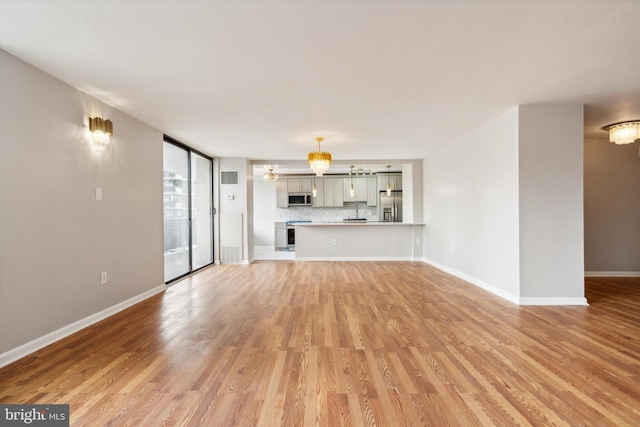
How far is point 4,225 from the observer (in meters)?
2.31

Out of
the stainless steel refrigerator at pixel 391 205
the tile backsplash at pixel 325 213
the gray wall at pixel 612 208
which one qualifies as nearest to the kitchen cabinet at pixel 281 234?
the tile backsplash at pixel 325 213

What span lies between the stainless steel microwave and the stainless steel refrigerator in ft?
7.42

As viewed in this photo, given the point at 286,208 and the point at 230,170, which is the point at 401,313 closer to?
the point at 230,170

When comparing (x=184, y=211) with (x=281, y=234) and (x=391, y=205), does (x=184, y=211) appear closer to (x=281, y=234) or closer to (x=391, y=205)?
(x=281, y=234)

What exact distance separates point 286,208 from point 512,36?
8.37 metres

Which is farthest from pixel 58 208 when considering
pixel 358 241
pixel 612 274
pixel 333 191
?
pixel 612 274

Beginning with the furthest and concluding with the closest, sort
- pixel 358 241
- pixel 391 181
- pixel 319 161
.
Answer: pixel 391 181 < pixel 358 241 < pixel 319 161

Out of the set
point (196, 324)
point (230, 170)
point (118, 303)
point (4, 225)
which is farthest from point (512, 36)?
point (230, 170)

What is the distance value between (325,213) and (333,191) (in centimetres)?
89

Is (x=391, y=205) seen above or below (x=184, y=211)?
above

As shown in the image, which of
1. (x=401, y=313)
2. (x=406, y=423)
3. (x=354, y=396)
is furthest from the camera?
(x=401, y=313)

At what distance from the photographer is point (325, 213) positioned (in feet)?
33.4

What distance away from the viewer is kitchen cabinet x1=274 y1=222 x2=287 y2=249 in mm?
9695

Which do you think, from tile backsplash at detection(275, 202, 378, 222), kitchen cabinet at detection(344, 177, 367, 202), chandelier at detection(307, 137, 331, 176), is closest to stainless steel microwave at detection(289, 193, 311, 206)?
tile backsplash at detection(275, 202, 378, 222)
